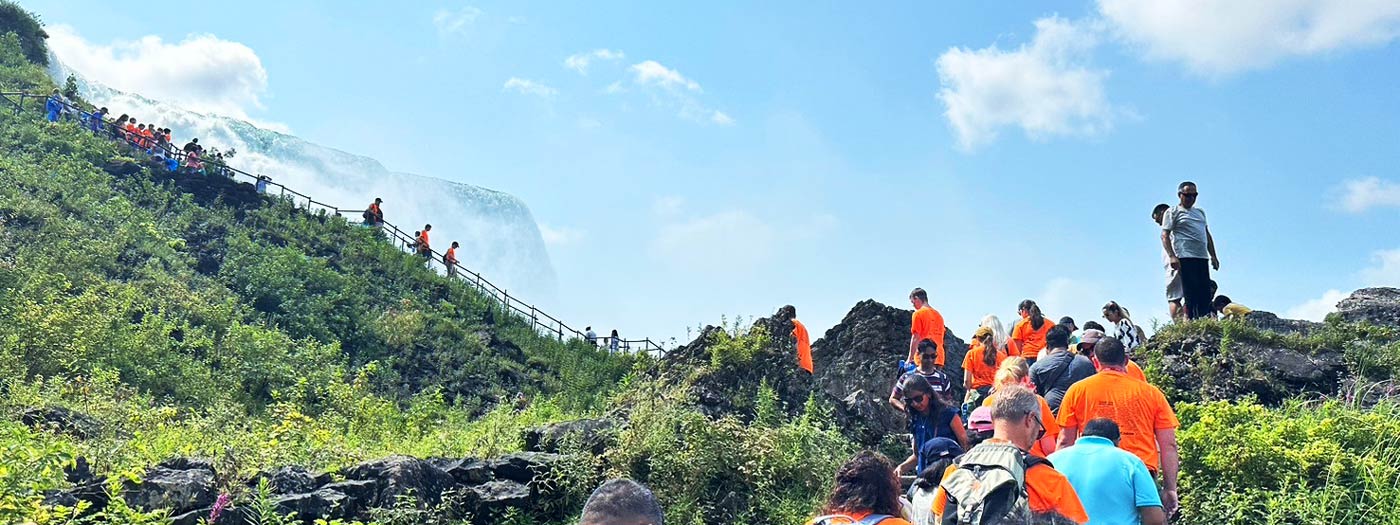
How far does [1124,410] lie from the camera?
6180 millimetres

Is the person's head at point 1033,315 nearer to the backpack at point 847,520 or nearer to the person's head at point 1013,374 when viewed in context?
the person's head at point 1013,374

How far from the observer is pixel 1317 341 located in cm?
1243

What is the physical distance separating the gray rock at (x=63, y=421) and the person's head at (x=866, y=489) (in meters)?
9.73

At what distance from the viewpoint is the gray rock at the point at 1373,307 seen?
44.8ft

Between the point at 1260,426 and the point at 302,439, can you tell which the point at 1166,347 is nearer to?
the point at 1260,426

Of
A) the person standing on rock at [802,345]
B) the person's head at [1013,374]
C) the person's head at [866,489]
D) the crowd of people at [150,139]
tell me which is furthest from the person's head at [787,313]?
the crowd of people at [150,139]

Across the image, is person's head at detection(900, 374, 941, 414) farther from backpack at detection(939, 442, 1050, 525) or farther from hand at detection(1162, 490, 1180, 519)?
backpack at detection(939, 442, 1050, 525)

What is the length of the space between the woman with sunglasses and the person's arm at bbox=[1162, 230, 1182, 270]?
656 centimetres

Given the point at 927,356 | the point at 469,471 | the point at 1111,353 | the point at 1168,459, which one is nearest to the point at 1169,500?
the point at 1168,459

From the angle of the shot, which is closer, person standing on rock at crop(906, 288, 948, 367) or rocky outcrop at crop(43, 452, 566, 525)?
rocky outcrop at crop(43, 452, 566, 525)

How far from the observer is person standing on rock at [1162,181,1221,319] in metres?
12.3

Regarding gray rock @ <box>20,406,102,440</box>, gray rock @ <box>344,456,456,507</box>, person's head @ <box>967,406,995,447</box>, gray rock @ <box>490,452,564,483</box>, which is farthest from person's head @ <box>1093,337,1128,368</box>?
gray rock @ <box>20,406,102,440</box>

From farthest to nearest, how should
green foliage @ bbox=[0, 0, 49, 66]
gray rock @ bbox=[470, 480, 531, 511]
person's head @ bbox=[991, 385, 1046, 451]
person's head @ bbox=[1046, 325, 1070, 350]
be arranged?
1. green foliage @ bbox=[0, 0, 49, 66]
2. gray rock @ bbox=[470, 480, 531, 511]
3. person's head @ bbox=[1046, 325, 1070, 350]
4. person's head @ bbox=[991, 385, 1046, 451]

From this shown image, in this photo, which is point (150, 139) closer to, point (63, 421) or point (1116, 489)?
point (63, 421)
